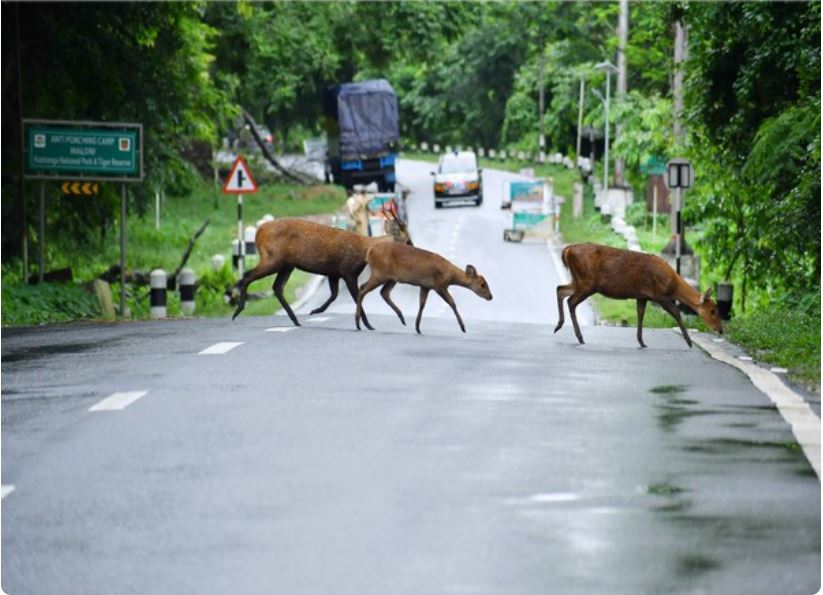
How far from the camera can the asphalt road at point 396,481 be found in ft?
21.5

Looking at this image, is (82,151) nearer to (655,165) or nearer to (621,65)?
(655,165)

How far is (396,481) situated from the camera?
7.77 metres

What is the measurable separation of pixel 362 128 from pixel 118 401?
5624cm

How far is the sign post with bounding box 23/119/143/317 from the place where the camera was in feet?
89.6

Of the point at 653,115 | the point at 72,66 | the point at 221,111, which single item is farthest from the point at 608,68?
the point at 72,66

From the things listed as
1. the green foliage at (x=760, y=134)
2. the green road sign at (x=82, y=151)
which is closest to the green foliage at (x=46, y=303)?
the green road sign at (x=82, y=151)

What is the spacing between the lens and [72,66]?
98.0 ft

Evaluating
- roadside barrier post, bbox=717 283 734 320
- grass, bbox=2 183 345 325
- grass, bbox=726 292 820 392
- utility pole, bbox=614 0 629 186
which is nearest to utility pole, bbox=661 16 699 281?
roadside barrier post, bbox=717 283 734 320

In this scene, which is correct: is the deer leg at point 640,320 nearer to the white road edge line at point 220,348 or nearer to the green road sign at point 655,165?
the white road edge line at point 220,348

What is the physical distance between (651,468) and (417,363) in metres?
4.81

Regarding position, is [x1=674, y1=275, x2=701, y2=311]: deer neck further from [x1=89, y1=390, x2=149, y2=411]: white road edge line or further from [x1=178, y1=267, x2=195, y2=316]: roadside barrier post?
[x1=178, y1=267, x2=195, y2=316]: roadside barrier post

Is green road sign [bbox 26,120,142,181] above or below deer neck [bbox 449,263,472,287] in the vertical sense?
above

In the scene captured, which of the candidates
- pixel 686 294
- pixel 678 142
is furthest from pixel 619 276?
pixel 678 142

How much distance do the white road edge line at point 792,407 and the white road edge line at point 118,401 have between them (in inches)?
138
